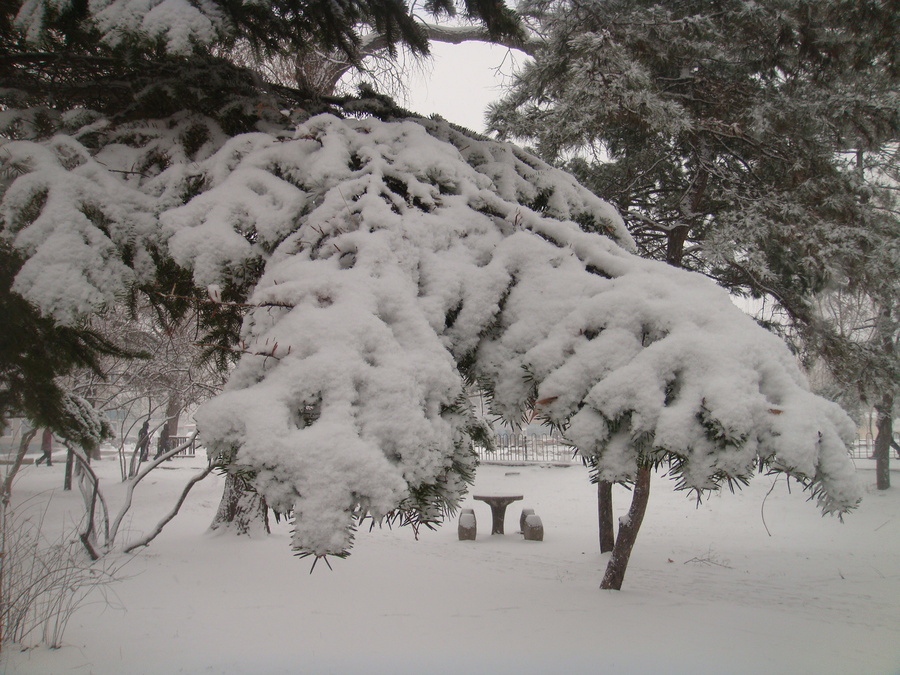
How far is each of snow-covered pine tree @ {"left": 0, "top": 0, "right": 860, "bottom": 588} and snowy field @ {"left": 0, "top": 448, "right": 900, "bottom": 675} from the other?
1.82 m

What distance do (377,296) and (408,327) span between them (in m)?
0.14

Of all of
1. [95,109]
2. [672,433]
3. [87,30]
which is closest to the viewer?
[672,433]

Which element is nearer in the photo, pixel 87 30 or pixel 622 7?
pixel 87 30

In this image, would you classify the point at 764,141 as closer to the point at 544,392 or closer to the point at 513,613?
the point at 513,613

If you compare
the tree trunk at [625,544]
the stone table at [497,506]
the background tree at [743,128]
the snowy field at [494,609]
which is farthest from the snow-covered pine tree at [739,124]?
the stone table at [497,506]

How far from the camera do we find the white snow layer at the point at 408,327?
4.15 ft

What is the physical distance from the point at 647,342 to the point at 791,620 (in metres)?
5.59

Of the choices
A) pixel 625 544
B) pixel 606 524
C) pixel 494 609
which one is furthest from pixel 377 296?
pixel 606 524

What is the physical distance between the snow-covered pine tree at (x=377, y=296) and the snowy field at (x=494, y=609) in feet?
5.98

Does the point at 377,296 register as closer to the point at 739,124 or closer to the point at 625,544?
the point at 625,544

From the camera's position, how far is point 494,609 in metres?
5.35

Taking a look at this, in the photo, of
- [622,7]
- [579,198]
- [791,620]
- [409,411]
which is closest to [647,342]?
[409,411]

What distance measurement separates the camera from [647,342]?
1.61 meters

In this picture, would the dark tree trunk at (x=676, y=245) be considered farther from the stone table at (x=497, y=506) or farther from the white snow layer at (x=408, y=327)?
the stone table at (x=497, y=506)
